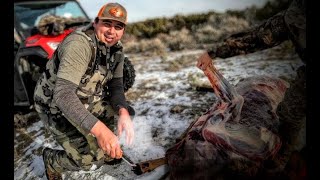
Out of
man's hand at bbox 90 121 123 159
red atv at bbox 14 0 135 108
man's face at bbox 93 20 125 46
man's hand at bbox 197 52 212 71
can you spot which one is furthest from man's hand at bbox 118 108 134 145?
red atv at bbox 14 0 135 108

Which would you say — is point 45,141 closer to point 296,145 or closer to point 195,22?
point 296,145

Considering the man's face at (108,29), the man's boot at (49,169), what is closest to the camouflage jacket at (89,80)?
the man's face at (108,29)

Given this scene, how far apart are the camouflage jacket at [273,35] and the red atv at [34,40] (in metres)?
2.58

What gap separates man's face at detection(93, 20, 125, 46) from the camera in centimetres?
300

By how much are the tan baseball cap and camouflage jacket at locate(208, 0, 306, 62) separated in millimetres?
865

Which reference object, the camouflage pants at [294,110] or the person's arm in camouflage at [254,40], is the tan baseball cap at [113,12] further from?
the camouflage pants at [294,110]

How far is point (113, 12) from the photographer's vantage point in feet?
9.61

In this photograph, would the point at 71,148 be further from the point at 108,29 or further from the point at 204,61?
the point at 204,61

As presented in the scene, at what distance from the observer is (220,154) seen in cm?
236

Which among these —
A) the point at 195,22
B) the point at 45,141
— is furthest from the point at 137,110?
the point at 195,22

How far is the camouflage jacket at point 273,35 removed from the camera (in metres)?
2.03

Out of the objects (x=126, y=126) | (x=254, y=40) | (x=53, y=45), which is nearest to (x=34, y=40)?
(x=53, y=45)

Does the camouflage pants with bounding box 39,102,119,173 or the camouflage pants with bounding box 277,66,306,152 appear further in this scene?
the camouflage pants with bounding box 39,102,119,173

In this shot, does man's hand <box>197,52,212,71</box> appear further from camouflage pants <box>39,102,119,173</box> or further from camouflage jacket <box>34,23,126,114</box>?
camouflage pants <box>39,102,119,173</box>
